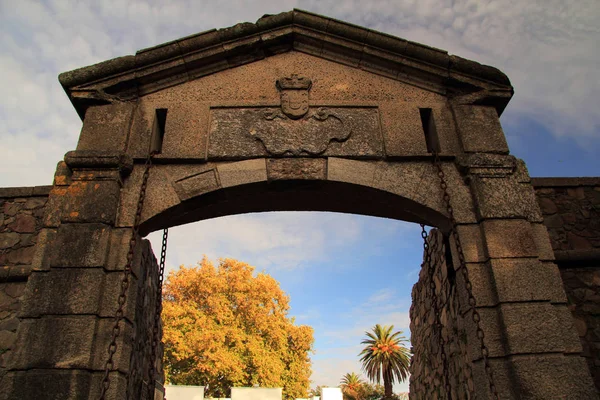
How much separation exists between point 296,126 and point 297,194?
2.44ft

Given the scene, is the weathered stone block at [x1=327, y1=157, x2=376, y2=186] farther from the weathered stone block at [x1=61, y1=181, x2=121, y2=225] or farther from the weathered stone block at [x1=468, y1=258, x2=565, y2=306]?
the weathered stone block at [x1=61, y1=181, x2=121, y2=225]

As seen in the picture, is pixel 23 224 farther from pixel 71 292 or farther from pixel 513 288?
pixel 513 288

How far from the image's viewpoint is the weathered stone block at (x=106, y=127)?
4496mm

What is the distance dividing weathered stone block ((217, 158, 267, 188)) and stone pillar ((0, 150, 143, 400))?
97 cm

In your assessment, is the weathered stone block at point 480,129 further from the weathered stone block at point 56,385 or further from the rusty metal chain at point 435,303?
the weathered stone block at point 56,385

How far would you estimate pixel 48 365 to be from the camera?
342 cm

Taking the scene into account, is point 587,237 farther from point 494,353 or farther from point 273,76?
point 273,76

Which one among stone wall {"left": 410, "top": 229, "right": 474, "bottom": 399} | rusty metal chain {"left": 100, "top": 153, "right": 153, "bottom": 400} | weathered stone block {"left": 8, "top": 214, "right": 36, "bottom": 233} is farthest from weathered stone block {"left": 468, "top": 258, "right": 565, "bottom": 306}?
weathered stone block {"left": 8, "top": 214, "right": 36, "bottom": 233}

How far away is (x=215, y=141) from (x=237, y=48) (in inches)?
48.4

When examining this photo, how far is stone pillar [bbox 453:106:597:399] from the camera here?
3.43 m

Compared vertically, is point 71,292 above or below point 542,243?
below

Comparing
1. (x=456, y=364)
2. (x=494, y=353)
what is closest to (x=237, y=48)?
(x=494, y=353)

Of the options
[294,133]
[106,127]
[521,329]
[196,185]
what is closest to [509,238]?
[521,329]

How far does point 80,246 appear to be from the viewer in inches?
153
